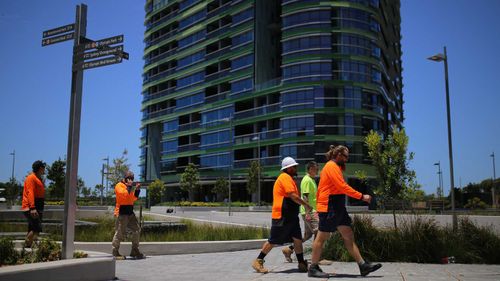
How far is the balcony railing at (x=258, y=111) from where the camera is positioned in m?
56.7

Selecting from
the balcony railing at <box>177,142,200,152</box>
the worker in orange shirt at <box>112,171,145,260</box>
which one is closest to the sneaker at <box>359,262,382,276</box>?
the worker in orange shirt at <box>112,171,145,260</box>

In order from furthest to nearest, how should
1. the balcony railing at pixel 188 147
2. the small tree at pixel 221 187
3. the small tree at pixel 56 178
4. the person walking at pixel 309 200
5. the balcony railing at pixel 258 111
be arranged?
the balcony railing at pixel 188 147 → the small tree at pixel 221 187 → the balcony railing at pixel 258 111 → the small tree at pixel 56 178 → the person walking at pixel 309 200

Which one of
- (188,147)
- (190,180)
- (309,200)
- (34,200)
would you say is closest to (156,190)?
(190,180)

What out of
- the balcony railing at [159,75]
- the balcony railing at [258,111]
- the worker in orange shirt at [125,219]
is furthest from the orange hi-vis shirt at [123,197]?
the balcony railing at [159,75]

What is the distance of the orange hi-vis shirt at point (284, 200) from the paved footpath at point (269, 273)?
92cm

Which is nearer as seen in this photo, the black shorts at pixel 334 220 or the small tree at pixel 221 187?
the black shorts at pixel 334 220

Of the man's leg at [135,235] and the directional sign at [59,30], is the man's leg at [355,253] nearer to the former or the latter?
the man's leg at [135,235]

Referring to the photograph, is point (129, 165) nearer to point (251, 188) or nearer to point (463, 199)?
point (251, 188)

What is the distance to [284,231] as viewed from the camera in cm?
782

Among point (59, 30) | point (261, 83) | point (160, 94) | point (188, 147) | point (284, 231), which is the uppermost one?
point (160, 94)

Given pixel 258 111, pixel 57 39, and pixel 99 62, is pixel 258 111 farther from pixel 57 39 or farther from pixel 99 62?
pixel 99 62

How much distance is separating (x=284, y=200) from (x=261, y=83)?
2062 inches

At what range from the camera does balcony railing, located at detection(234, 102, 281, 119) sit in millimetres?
56656

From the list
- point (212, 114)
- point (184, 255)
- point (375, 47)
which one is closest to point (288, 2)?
point (375, 47)
